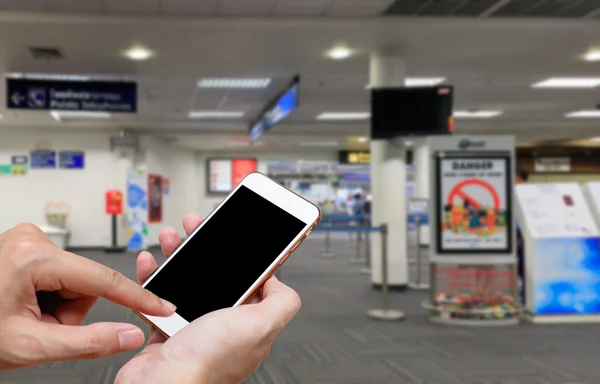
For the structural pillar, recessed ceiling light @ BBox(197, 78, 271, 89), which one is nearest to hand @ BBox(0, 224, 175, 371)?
recessed ceiling light @ BBox(197, 78, 271, 89)

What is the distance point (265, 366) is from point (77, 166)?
10.7 meters

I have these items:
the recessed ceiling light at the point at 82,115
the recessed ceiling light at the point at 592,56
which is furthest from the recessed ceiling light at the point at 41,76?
the recessed ceiling light at the point at 592,56

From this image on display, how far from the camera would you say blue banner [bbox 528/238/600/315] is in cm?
505

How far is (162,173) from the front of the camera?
15117 millimetres

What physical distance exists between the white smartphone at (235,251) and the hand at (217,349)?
0.45 feet

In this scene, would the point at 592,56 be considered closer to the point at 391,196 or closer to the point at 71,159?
the point at 391,196

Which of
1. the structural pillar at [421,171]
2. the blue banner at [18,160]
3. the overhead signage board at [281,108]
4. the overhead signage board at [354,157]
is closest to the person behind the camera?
the overhead signage board at [281,108]

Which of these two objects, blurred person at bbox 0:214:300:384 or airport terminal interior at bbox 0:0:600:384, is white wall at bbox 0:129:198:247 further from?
blurred person at bbox 0:214:300:384

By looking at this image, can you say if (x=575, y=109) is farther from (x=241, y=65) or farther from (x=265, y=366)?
(x=265, y=366)

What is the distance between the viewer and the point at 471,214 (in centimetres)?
513

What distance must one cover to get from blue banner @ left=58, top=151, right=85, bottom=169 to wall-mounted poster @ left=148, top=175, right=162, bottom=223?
5.36ft

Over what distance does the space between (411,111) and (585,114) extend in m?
8.02

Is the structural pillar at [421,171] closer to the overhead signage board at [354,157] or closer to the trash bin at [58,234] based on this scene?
the overhead signage board at [354,157]

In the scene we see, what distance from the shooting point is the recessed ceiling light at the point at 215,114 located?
11454 mm
